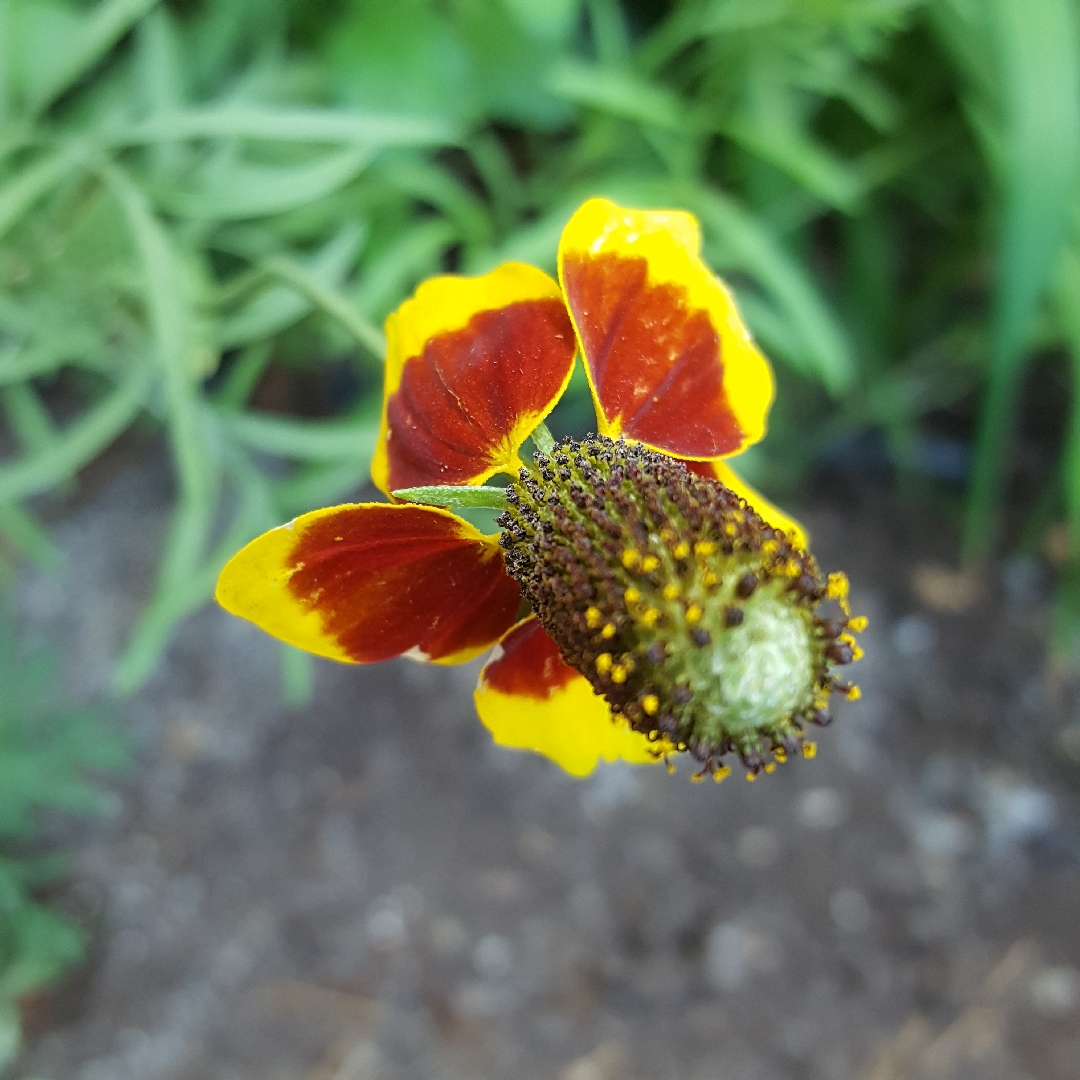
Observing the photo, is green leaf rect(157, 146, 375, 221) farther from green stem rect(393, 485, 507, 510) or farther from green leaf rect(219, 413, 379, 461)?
green stem rect(393, 485, 507, 510)

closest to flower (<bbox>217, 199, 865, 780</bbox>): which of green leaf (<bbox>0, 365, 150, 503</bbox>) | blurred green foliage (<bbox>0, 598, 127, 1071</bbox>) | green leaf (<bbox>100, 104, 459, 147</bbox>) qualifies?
green leaf (<bbox>100, 104, 459, 147</bbox>)

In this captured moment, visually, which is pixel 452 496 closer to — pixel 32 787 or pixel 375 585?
pixel 375 585

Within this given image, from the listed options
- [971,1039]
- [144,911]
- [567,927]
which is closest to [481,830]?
[567,927]

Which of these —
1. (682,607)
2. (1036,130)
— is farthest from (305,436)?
(1036,130)

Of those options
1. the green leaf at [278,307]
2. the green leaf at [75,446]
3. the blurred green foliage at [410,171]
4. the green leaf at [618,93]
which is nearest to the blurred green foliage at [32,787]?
the blurred green foliage at [410,171]

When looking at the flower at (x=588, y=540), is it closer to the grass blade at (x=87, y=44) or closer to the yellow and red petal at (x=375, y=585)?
the yellow and red petal at (x=375, y=585)
